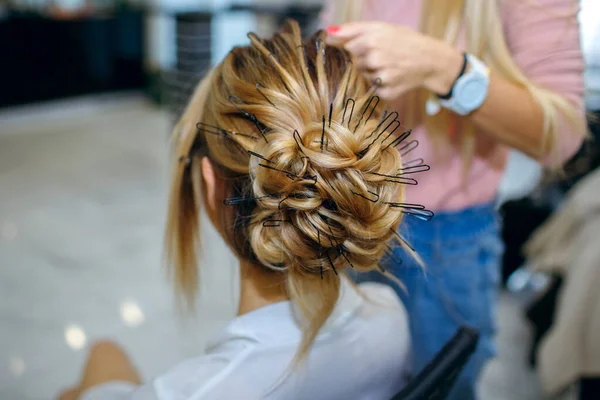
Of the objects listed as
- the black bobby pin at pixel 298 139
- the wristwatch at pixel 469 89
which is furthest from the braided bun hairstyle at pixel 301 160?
the wristwatch at pixel 469 89

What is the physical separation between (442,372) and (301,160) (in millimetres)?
291

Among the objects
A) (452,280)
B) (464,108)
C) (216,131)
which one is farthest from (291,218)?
(452,280)

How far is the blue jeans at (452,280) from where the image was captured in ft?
2.86

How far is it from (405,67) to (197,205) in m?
0.34

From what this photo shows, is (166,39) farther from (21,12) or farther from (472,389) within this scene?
(472,389)

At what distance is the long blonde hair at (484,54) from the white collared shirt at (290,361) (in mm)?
307

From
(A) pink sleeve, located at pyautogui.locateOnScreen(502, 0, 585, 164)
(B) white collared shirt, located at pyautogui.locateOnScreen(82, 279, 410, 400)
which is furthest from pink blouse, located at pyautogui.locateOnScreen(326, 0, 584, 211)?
(B) white collared shirt, located at pyautogui.locateOnScreen(82, 279, 410, 400)

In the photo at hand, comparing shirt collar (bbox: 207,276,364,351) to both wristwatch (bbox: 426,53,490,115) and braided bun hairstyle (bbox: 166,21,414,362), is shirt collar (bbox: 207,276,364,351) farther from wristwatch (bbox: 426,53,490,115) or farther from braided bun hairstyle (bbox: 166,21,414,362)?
wristwatch (bbox: 426,53,490,115)

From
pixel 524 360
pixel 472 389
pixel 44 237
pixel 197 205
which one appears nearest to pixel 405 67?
pixel 197 205

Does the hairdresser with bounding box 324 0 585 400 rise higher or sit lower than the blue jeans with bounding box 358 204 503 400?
higher

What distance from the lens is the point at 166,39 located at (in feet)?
14.4

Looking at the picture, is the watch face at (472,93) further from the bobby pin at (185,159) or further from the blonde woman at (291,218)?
the bobby pin at (185,159)

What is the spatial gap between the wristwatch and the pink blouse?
10cm

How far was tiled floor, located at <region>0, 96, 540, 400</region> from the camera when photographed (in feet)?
5.63
